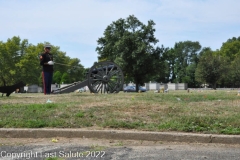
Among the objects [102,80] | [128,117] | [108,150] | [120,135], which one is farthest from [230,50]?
[108,150]

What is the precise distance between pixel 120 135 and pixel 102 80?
1245cm

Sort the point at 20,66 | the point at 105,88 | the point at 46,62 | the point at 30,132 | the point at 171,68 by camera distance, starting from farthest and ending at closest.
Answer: the point at 171,68 → the point at 20,66 → the point at 105,88 → the point at 46,62 → the point at 30,132

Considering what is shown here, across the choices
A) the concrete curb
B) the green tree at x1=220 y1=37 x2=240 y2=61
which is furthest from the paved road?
the green tree at x1=220 y1=37 x2=240 y2=61

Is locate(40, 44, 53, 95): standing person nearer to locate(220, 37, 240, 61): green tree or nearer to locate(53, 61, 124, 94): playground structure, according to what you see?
locate(53, 61, 124, 94): playground structure

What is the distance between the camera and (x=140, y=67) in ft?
134

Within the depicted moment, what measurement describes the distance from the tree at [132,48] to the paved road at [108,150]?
33.1 m

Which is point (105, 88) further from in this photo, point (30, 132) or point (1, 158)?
point (1, 158)

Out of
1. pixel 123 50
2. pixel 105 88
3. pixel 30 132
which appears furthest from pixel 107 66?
pixel 123 50

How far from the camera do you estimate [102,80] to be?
62.6ft

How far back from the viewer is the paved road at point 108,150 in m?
5.19

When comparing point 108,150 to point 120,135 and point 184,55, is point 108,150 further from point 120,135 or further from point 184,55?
point 184,55

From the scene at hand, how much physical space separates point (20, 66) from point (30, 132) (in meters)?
47.1

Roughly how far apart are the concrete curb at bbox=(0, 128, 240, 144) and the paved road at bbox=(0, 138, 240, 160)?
138 millimetres

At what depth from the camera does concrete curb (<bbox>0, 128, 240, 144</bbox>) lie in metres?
6.35
